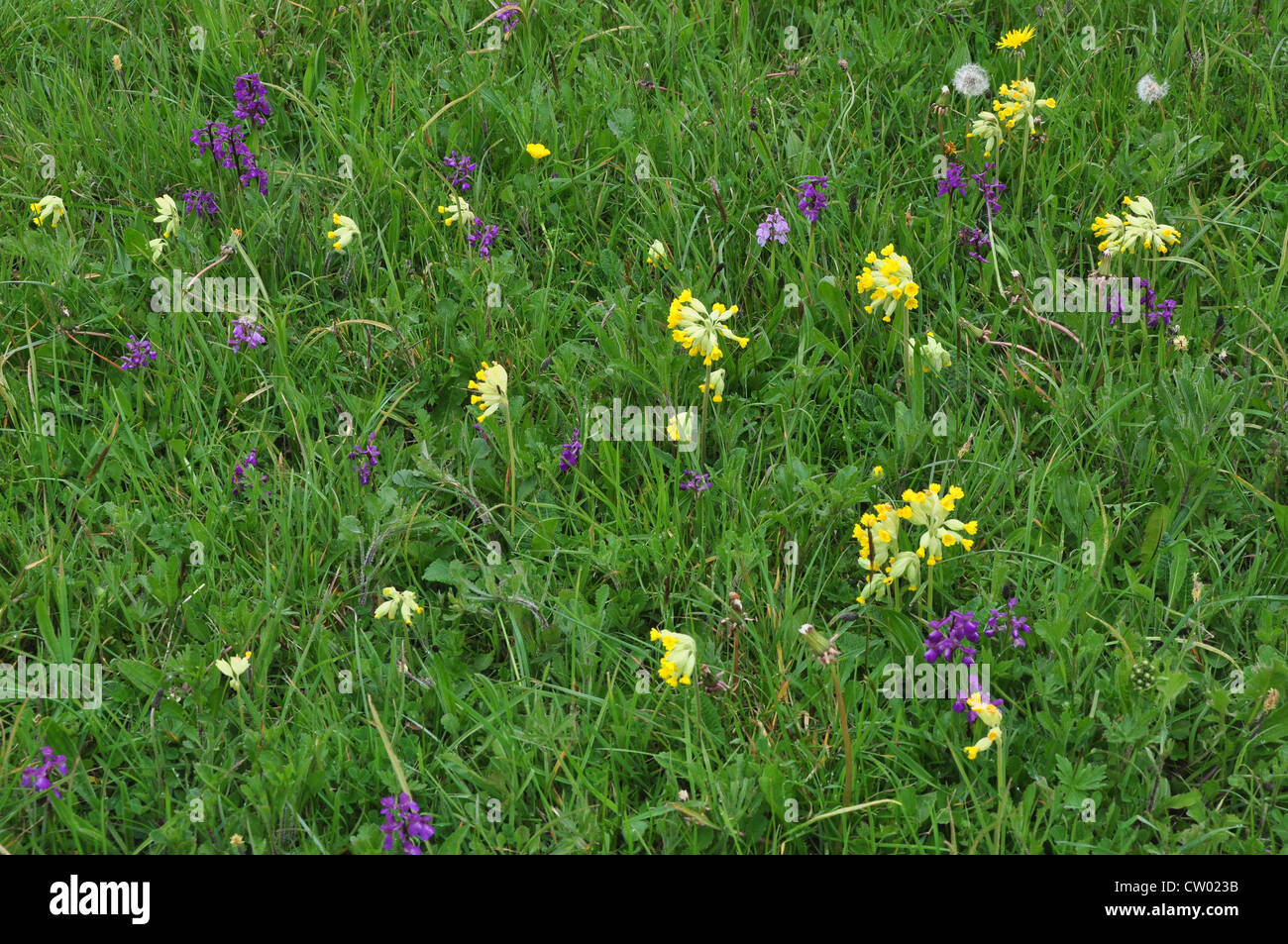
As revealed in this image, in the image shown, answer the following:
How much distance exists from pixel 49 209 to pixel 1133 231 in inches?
137

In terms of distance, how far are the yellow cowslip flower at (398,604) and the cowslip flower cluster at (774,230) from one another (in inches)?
64.2

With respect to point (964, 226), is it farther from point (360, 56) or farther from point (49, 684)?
point (49, 684)

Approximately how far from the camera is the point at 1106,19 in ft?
14.4

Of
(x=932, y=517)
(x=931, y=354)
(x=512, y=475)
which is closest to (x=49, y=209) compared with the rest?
(x=512, y=475)

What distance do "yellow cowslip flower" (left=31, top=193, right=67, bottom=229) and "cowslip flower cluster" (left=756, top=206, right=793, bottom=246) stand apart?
2.33 m

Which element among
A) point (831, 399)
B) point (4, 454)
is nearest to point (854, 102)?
point (831, 399)

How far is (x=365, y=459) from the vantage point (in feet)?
10.6

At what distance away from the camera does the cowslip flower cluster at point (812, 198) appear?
143 inches

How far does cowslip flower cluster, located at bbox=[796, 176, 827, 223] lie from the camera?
364 cm

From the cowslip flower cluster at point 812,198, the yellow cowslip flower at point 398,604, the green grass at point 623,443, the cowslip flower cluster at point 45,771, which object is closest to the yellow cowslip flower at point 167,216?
the green grass at point 623,443

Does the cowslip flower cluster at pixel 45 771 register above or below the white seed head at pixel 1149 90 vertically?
below

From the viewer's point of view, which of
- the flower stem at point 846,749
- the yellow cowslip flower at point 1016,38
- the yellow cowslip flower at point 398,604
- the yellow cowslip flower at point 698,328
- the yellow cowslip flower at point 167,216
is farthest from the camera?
the yellow cowslip flower at point 1016,38

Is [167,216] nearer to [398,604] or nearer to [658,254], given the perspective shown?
[658,254]

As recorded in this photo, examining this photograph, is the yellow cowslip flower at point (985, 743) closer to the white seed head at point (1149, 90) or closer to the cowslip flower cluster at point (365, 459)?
the cowslip flower cluster at point (365, 459)
